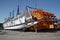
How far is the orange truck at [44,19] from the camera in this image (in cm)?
3189

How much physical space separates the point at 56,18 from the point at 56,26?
2.19 meters

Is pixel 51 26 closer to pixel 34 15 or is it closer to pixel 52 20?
pixel 52 20

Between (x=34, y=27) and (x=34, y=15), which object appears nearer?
(x=34, y=27)

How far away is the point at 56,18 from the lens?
112ft

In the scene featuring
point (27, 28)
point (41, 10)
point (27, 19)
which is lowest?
point (27, 28)

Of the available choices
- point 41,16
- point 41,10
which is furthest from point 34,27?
point 41,10

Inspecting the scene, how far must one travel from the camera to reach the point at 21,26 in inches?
1323

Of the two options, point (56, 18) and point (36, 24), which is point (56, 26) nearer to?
point (56, 18)

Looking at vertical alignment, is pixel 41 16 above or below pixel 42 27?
above

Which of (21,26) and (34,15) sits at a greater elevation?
(34,15)

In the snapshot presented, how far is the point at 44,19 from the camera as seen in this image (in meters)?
31.8

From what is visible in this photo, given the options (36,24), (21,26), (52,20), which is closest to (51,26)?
(52,20)

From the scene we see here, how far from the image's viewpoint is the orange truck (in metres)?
31.9

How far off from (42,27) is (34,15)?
11.8 feet
